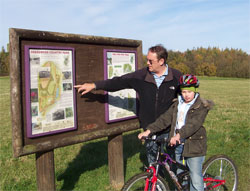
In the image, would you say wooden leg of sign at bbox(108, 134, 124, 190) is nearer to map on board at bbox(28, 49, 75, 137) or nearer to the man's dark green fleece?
the man's dark green fleece

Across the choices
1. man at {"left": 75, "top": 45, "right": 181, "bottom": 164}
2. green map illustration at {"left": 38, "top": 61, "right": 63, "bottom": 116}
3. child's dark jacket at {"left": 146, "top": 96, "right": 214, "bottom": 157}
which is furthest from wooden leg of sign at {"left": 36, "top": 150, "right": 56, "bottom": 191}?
child's dark jacket at {"left": 146, "top": 96, "right": 214, "bottom": 157}

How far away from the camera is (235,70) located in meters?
78.1

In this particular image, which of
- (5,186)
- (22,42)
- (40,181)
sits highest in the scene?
(22,42)

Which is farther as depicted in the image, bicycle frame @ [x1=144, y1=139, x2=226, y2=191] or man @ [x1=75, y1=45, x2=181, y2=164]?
man @ [x1=75, y1=45, x2=181, y2=164]

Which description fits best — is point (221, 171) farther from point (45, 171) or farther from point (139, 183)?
point (45, 171)

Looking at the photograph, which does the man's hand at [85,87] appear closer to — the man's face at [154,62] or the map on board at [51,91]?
the map on board at [51,91]

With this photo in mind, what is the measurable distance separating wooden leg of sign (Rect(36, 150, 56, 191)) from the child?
1.31m

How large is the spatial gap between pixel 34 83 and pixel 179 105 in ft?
6.42

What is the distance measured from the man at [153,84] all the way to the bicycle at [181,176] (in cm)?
73

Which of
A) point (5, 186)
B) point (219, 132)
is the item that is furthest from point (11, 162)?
point (219, 132)

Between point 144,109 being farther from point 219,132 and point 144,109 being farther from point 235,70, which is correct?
point 235,70

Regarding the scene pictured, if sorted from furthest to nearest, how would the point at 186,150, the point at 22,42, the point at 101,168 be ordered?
the point at 101,168 < the point at 186,150 < the point at 22,42

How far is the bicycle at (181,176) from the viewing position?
10.3 feet

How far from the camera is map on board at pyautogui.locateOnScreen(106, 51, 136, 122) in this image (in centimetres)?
417
